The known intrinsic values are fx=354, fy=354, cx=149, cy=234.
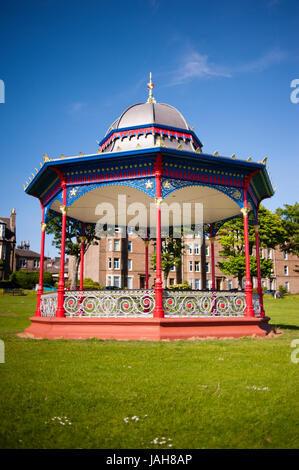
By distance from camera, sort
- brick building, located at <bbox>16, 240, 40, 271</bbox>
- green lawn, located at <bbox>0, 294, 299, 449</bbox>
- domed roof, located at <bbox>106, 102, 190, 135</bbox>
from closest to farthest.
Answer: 1. green lawn, located at <bbox>0, 294, 299, 449</bbox>
2. domed roof, located at <bbox>106, 102, 190, 135</bbox>
3. brick building, located at <bbox>16, 240, 40, 271</bbox>

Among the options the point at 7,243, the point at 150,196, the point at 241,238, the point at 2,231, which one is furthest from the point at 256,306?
the point at 2,231

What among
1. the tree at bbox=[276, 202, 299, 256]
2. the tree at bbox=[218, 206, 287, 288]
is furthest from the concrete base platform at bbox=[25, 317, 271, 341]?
the tree at bbox=[276, 202, 299, 256]

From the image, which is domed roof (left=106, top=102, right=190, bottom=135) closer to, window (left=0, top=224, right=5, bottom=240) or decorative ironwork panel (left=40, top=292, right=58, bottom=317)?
decorative ironwork panel (left=40, top=292, right=58, bottom=317)

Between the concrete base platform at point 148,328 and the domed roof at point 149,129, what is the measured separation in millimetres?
6074

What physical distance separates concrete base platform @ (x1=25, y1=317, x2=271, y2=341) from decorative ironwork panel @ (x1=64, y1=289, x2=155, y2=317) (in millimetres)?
418

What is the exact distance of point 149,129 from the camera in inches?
511

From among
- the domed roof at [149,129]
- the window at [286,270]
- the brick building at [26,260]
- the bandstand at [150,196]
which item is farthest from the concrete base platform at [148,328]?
the brick building at [26,260]

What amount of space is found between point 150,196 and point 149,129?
2.71 metres

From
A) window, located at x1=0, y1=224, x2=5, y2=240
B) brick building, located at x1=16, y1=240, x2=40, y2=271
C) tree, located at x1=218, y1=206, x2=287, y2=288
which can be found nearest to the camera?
tree, located at x1=218, y1=206, x2=287, y2=288

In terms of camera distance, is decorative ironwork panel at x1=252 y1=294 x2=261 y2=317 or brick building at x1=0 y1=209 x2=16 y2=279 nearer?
decorative ironwork panel at x1=252 y1=294 x2=261 y2=317

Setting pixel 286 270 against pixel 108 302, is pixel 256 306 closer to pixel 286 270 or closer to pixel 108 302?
pixel 108 302

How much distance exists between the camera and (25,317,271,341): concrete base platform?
10164mm

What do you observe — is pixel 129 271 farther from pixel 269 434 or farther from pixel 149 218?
pixel 269 434
